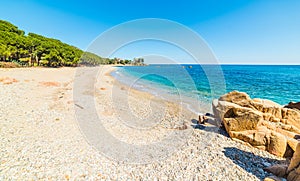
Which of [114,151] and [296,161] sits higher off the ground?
[296,161]

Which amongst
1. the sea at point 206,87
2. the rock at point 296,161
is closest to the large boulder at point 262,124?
the rock at point 296,161

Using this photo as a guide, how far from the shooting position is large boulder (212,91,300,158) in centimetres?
534

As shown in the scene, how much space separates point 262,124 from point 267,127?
8.1 inches

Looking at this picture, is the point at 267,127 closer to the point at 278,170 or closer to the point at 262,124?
the point at 262,124

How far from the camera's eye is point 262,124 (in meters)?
6.50

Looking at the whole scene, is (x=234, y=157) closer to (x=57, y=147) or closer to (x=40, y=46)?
(x=57, y=147)

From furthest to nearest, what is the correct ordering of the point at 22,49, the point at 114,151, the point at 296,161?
the point at 22,49 → the point at 114,151 → the point at 296,161

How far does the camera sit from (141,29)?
6867 millimetres

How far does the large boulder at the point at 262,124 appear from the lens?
534 centimetres

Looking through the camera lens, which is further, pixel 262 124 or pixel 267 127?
pixel 262 124

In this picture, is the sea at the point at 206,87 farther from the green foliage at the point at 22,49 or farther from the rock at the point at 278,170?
the green foliage at the point at 22,49

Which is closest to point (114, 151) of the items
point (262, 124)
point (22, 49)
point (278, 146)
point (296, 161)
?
point (296, 161)

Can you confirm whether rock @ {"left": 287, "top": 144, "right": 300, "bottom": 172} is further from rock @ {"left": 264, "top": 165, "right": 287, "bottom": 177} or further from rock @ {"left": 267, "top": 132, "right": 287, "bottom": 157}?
rock @ {"left": 267, "top": 132, "right": 287, "bottom": 157}

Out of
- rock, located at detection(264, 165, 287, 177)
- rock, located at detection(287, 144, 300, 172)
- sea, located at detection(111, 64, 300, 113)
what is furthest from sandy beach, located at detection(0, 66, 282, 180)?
sea, located at detection(111, 64, 300, 113)
